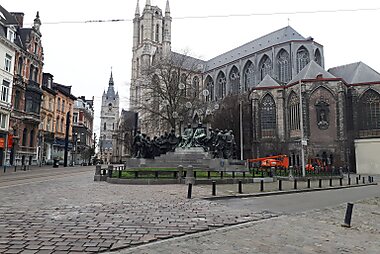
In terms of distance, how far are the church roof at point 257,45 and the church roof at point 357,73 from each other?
11696 millimetres

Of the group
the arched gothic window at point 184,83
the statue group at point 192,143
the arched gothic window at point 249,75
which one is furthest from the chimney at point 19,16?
the arched gothic window at point 249,75

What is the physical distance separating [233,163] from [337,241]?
1823 cm

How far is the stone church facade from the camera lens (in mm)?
51781

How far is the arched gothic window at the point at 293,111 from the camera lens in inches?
2172

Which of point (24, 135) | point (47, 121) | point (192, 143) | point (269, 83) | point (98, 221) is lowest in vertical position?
point (98, 221)

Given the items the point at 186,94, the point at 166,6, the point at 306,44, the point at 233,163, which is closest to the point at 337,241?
the point at 233,163

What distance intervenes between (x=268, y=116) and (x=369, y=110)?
55.5ft

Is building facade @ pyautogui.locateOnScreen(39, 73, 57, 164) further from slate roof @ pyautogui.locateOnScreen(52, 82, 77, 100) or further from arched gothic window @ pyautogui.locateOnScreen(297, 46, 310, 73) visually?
arched gothic window @ pyautogui.locateOnScreen(297, 46, 310, 73)

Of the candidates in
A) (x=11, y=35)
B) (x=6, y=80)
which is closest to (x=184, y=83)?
(x=6, y=80)

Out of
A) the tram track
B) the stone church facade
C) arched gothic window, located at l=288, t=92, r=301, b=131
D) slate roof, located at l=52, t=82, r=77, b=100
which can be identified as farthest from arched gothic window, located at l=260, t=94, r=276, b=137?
the tram track

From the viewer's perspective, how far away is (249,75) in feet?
246

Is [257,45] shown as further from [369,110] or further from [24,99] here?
[24,99]

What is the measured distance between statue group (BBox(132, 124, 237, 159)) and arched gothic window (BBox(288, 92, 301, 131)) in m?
32.7

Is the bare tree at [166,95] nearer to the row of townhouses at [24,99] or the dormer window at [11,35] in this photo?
the row of townhouses at [24,99]
